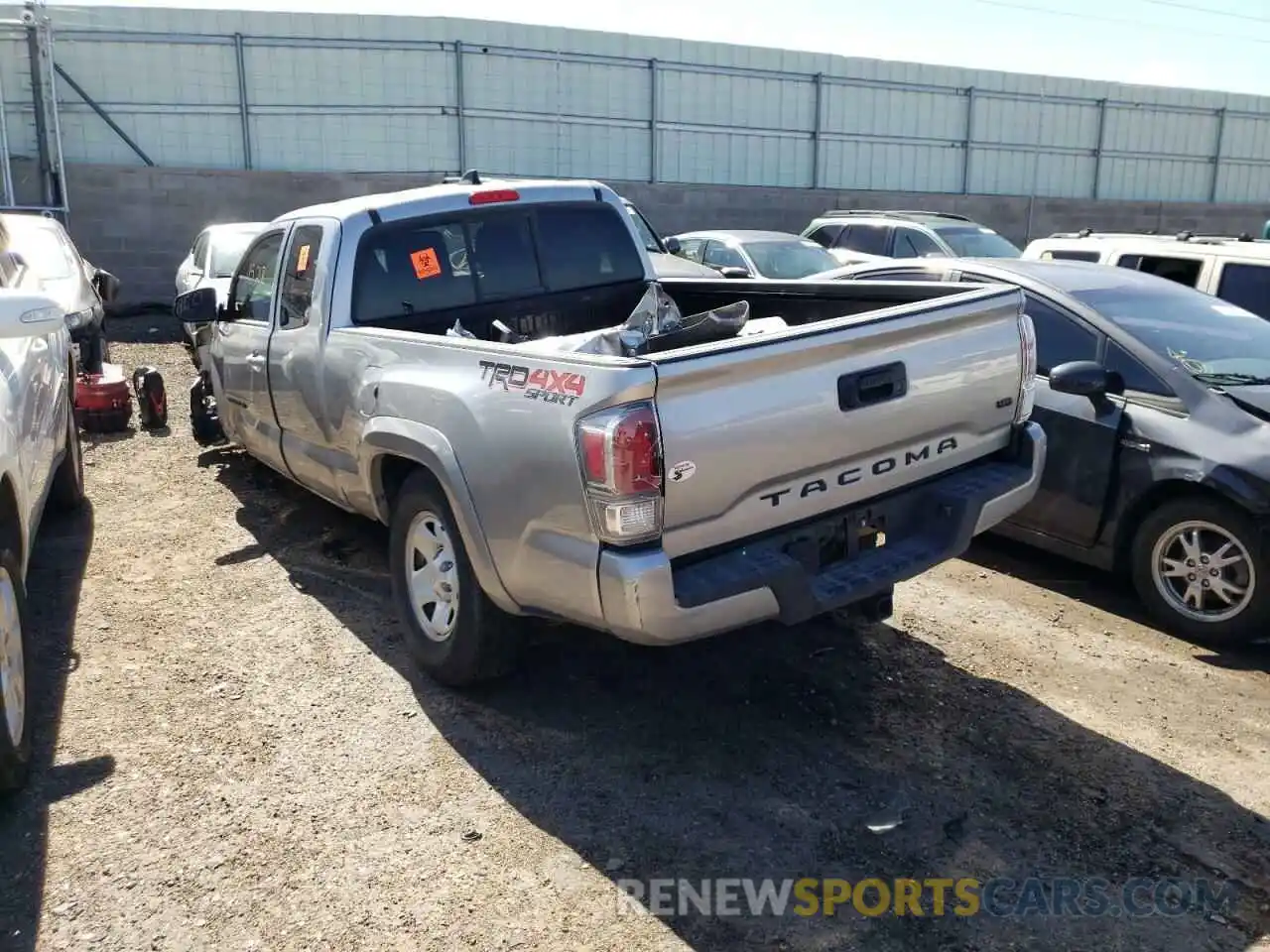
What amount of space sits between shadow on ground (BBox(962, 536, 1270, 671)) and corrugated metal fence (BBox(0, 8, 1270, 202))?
15153 millimetres

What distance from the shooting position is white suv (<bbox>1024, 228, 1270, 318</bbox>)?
7234 mm

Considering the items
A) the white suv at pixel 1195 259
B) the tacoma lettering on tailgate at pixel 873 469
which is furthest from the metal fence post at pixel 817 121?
the tacoma lettering on tailgate at pixel 873 469

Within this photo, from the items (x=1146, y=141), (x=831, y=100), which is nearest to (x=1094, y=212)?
(x=1146, y=141)

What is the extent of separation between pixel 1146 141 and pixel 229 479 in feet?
82.0

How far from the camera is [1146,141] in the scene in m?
25.7

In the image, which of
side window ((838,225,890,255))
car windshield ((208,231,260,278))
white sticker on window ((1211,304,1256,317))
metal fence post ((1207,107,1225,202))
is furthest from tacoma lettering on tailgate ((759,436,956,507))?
metal fence post ((1207,107,1225,202))

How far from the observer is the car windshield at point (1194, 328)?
5.38 metres

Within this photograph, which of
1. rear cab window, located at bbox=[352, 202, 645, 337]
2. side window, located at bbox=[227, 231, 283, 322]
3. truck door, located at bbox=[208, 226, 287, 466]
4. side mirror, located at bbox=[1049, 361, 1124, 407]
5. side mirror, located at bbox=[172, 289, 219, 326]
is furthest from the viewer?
side mirror, located at bbox=[172, 289, 219, 326]

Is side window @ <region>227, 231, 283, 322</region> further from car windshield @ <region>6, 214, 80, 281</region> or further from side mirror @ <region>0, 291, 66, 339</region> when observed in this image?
car windshield @ <region>6, 214, 80, 281</region>

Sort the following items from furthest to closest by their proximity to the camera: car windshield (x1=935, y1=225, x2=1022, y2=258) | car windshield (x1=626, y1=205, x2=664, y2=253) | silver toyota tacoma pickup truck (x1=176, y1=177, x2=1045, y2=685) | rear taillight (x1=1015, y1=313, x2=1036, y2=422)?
car windshield (x1=935, y1=225, x2=1022, y2=258), car windshield (x1=626, y1=205, x2=664, y2=253), rear taillight (x1=1015, y1=313, x2=1036, y2=422), silver toyota tacoma pickup truck (x1=176, y1=177, x2=1045, y2=685)

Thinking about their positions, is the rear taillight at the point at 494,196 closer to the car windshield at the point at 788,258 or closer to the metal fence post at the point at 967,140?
the car windshield at the point at 788,258

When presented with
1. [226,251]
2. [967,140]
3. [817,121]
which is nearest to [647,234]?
[226,251]

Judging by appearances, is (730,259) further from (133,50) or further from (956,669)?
(133,50)

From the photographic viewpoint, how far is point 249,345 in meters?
5.95
